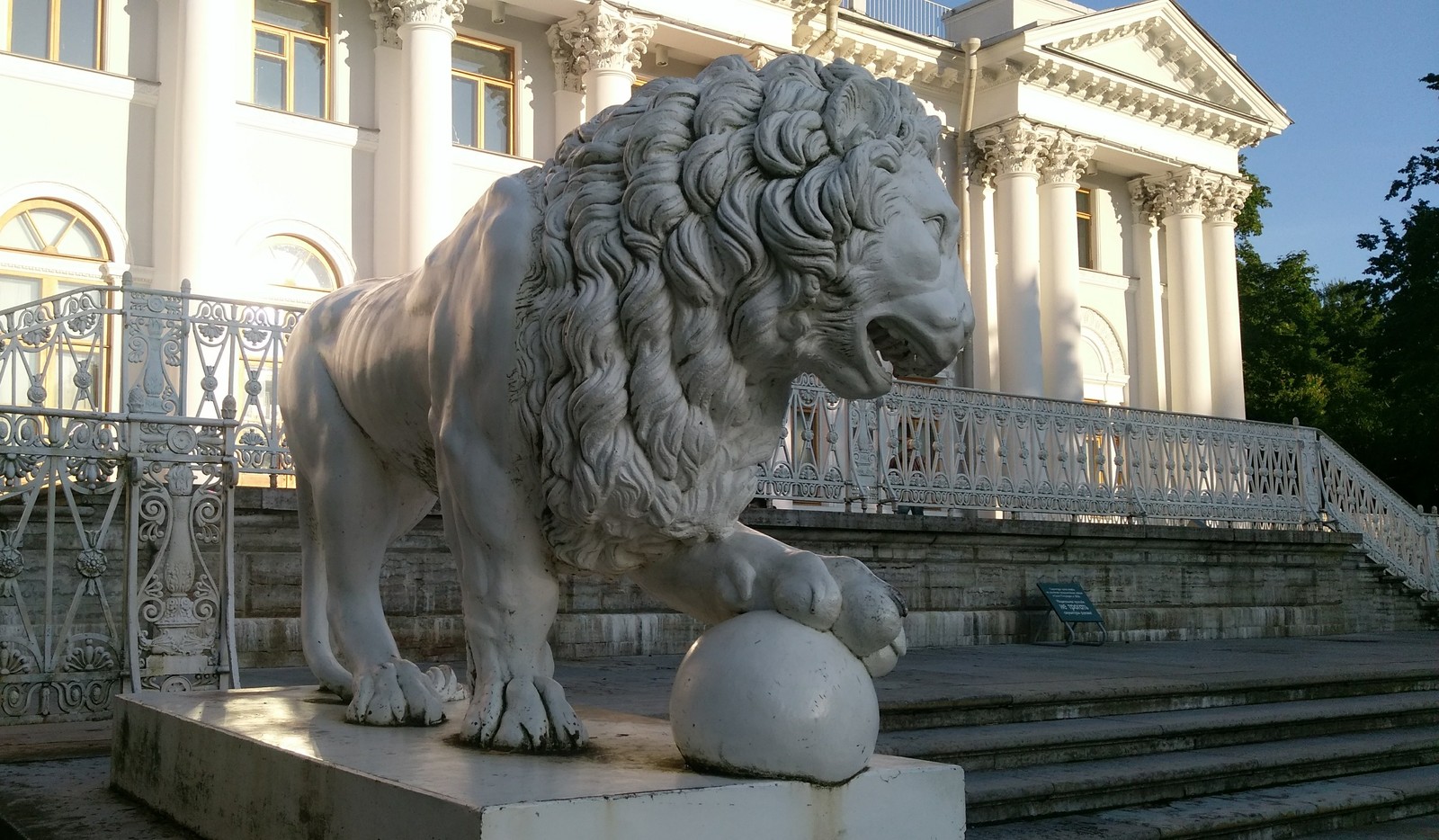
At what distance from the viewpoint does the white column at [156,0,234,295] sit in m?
15.8

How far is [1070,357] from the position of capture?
25016mm

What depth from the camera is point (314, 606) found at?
3.24 meters

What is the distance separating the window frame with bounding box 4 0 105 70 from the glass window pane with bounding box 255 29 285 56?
198cm

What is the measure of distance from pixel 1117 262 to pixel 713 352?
88.9 feet

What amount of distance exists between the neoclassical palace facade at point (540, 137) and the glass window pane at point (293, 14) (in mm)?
32

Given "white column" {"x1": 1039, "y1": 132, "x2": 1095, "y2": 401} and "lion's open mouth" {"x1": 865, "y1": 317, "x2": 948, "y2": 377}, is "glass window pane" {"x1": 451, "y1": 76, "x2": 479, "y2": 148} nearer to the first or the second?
"white column" {"x1": 1039, "y1": 132, "x2": 1095, "y2": 401}

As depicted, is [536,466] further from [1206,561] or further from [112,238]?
[112,238]

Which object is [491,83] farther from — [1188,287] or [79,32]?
→ [1188,287]

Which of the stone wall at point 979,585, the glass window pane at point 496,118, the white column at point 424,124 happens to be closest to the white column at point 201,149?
the white column at point 424,124

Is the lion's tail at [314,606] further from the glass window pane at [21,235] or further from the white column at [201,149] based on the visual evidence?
the glass window pane at [21,235]

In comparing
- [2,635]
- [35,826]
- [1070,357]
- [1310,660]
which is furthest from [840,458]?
[1070,357]

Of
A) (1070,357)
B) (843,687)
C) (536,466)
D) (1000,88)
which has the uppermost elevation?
(1000,88)

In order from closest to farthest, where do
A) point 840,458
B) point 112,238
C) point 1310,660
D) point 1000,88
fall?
1. point 1310,660
2. point 840,458
3. point 112,238
4. point 1000,88

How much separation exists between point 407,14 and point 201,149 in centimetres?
Result: 348
